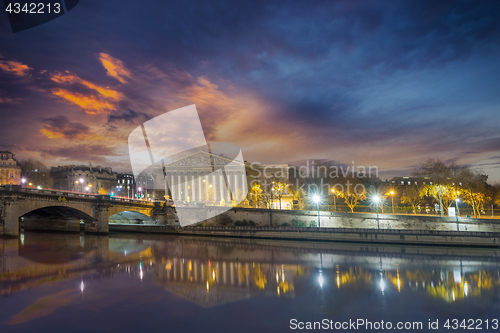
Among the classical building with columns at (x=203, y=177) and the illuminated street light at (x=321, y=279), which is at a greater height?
the classical building with columns at (x=203, y=177)

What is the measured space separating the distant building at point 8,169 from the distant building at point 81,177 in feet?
62.9

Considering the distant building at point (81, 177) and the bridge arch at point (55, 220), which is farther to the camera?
the distant building at point (81, 177)

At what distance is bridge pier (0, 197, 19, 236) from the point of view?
3100cm

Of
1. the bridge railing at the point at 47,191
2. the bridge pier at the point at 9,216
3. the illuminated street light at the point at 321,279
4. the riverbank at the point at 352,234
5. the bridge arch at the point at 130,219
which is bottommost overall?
the illuminated street light at the point at 321,279

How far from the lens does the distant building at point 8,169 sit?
66562 millimetres

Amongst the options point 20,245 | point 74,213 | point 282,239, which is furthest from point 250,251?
point 74,213

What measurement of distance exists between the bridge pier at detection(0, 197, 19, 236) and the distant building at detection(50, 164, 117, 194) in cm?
5957

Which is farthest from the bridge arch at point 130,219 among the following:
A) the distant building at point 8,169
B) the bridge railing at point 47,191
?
→ the distant building at point 8,169

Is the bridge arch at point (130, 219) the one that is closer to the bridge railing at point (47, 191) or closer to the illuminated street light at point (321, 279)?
the bridge railing at point (47, 191)

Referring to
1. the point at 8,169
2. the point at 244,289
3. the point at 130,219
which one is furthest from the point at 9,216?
the point at 8,169

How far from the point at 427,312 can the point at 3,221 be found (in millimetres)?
38220

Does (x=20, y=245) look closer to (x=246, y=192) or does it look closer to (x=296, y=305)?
(x=296, y=305)

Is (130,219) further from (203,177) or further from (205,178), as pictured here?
(203,177)

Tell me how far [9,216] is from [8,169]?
153 ft
